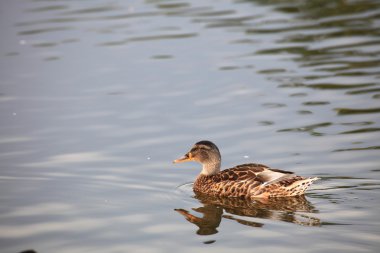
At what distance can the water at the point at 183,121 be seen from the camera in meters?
Answer: 9.72

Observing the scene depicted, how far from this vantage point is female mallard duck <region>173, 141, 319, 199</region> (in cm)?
1095

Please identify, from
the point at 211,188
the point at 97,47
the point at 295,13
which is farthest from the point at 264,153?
the point at 295,13

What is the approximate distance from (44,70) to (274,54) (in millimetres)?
5188

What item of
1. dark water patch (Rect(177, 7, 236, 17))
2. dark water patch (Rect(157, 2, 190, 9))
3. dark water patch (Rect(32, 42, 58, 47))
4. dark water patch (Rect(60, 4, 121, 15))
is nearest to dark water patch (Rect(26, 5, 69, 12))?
dark water patch (Rect(60, 4, 121, 15))

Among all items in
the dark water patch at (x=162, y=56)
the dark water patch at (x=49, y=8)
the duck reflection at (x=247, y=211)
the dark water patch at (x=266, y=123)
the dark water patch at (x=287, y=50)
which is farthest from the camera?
the dark water patch at (x=49, y=8)

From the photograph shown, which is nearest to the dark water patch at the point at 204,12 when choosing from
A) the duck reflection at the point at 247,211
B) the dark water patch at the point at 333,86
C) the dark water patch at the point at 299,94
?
the dark water patch at the point at 333,86

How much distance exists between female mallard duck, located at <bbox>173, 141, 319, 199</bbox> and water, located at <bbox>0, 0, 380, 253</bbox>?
0.85 feet

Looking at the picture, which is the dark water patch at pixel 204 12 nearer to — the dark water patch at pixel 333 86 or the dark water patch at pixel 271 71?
the dark water patch at pixel 271 71

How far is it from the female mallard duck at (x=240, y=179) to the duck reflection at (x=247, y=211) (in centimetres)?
13

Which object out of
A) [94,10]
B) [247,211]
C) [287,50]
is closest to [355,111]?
[247,211]

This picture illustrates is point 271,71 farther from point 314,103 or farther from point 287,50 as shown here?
point 314,103

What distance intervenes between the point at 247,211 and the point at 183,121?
13.0 feet

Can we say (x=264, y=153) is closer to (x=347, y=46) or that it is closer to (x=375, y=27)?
(x=347, y=46)

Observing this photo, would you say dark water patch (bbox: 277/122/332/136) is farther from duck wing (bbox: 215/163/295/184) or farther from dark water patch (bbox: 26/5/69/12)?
dark water patch (bbox: 26/5/69/12)
